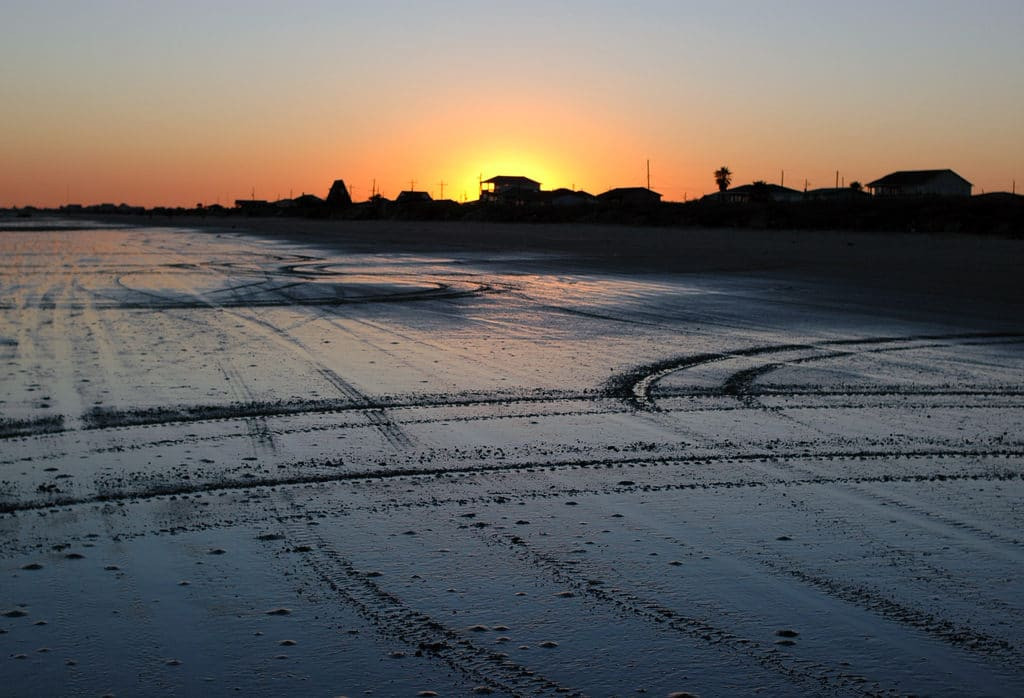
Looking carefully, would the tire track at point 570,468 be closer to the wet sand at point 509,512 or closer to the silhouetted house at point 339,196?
the wet sand at point 509,512

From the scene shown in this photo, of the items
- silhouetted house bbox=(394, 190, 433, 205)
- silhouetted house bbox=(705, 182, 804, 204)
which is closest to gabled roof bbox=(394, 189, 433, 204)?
silhouetted house bbox=(394, 190, 433, 205)

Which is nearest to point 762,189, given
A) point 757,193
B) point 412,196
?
point 757,193

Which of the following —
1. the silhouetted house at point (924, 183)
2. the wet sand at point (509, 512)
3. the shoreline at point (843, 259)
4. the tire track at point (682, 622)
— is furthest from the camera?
the silhouetted house at point (924, 183)

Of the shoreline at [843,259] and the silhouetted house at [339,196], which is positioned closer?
the shoreline at [843,259]

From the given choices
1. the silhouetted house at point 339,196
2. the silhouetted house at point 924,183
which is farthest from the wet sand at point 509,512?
the silhouetted house at point 339,196

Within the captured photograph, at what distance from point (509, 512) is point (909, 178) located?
10943cm

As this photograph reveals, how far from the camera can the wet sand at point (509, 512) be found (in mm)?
3932

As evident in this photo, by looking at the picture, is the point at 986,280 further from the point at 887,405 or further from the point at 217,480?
the point at 217,480

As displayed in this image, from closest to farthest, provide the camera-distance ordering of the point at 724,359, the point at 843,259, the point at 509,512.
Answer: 1. the point at 509,512
2. the point at 724,359
3. the point at 843,259

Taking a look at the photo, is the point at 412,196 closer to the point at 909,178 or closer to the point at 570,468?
the point at 909,178

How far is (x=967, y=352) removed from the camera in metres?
12.3

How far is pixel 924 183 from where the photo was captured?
105 metres

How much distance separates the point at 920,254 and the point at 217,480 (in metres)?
32.4

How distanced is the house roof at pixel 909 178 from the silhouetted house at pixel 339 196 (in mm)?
84729
